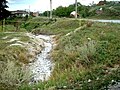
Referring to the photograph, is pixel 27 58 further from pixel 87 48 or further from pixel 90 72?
pixel 90 72

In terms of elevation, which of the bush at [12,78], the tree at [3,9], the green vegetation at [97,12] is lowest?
the green vegetation at [97,12]

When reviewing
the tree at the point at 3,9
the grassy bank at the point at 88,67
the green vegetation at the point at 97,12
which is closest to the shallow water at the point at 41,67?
the grassy bank at the point at 88,67

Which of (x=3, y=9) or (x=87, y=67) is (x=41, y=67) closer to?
(x=87, y=67)

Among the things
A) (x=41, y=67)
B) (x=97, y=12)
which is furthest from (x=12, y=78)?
(x=97, y=12)

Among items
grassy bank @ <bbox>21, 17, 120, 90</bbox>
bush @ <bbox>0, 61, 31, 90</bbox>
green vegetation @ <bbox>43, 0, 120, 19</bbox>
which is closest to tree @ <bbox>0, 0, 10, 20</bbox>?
grassy bank @ <bbox>21, 17, 120, 90</bbox>

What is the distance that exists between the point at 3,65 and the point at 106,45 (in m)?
7.11

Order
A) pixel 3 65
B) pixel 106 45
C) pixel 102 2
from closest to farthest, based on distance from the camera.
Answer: pixel 3 65 < pixel 106 45 < pixel 102 2

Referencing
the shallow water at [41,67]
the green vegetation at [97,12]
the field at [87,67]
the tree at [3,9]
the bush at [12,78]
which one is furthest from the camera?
the green vegetation at [97,12]

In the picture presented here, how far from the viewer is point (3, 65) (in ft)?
54.5

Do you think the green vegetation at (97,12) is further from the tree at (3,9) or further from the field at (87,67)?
the field at (87,67)

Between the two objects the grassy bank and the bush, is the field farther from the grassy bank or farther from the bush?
the bush

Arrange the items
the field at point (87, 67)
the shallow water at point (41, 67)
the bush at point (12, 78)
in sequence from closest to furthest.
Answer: the field at point (87, 67), the bush at point (12, 78), the shallow water at point (41, 67)

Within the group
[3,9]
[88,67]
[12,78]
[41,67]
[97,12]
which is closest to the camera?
[12,78]

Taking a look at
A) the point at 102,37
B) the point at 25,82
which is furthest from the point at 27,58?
the point at 25,82
